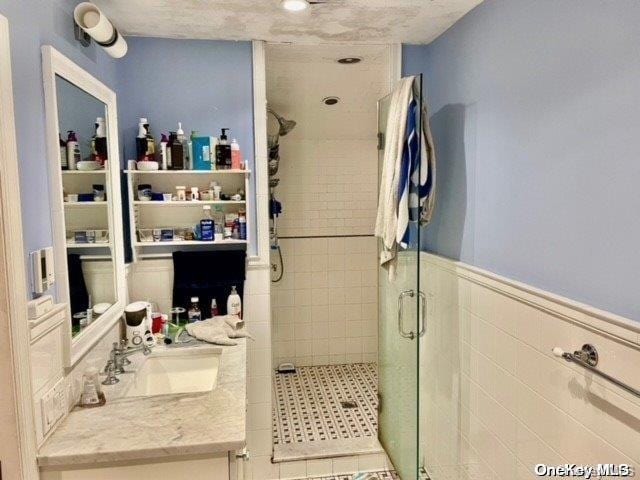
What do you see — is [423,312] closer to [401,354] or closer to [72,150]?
[401,354]

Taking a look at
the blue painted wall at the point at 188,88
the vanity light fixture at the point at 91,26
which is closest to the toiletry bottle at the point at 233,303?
the blue painted wall at the point at 188,88

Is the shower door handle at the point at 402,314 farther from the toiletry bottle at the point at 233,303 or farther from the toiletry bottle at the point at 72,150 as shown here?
the toiletry bottle at the point at 72,150

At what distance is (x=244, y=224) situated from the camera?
2.58m

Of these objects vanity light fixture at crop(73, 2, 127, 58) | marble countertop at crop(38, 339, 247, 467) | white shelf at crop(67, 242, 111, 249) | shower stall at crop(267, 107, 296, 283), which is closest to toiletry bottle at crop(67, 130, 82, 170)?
white shelf at crop(67, 242, 111, 249)

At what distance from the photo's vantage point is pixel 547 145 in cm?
165

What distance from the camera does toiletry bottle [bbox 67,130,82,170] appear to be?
1.76 m

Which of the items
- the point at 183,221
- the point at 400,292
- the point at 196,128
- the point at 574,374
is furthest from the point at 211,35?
the point at 574,374

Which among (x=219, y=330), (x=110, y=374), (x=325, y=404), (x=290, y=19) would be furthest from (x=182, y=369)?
(x=290, y=19)

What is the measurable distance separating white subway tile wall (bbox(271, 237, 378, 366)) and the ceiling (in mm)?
1926

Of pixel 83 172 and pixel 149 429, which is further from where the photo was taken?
pixel 83 172

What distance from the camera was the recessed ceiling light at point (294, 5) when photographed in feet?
6.56

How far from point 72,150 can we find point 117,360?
2.93 feet

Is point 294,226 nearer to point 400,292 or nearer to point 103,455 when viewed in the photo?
point 400,292

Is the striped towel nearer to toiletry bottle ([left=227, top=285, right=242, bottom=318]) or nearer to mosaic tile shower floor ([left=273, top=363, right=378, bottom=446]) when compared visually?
toiletry bottle ([left=227, top=285, right=242, bottom=318])
